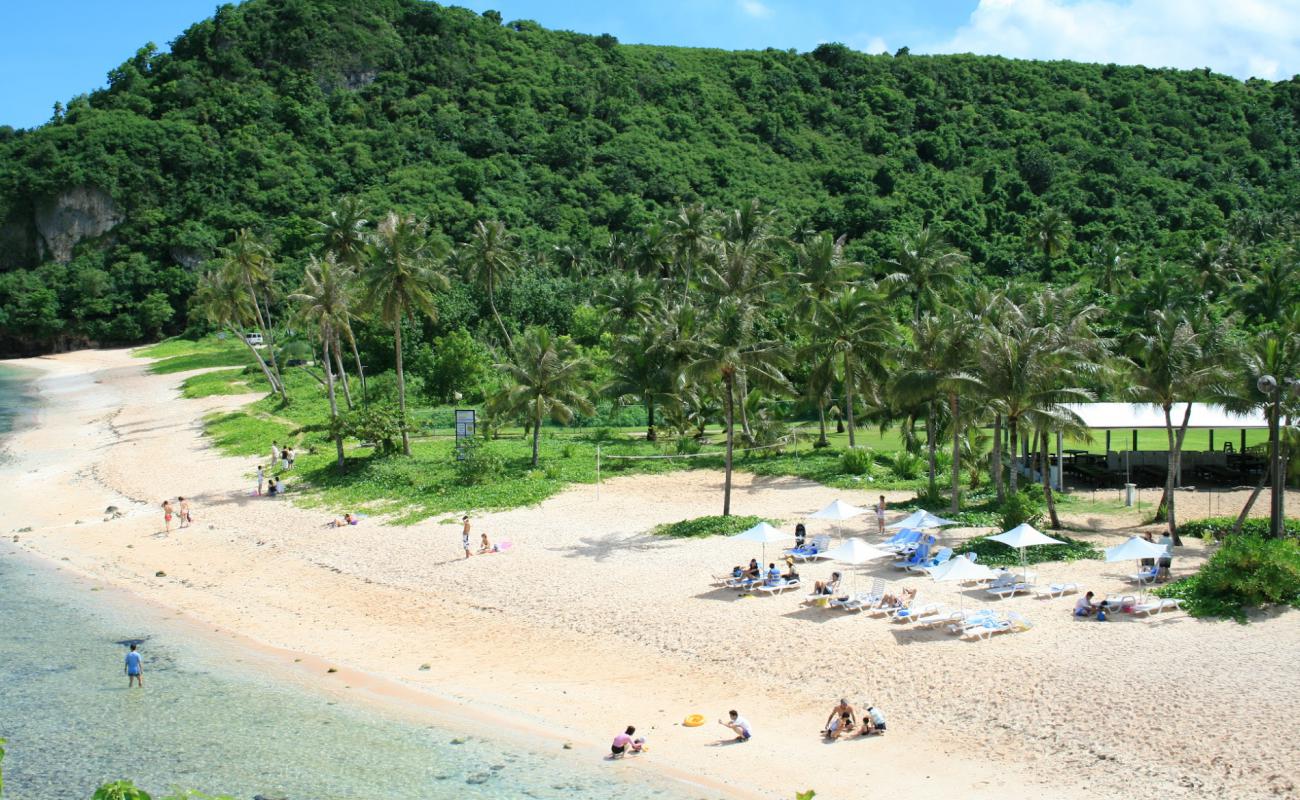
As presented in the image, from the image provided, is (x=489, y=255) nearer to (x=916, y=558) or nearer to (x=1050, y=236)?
(x=916, y=558)

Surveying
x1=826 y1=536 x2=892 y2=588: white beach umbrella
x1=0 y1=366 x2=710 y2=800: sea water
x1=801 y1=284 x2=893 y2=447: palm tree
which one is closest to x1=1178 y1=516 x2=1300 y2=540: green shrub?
x1=826 y1=536 x2=892 y2=588: white beach umbrella

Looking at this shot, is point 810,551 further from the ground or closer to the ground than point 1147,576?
closer to the ground

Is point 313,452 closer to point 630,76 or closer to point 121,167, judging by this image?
point 121,167

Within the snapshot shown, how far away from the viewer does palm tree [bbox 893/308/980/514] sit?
28.0 m

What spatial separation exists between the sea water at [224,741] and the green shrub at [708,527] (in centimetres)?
1146

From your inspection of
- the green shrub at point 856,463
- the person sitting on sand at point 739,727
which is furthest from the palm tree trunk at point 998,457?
the person sitting on sand at point 739,727

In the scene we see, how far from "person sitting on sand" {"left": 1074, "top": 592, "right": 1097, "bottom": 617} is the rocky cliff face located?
118158mm

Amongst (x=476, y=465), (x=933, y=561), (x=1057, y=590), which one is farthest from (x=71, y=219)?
(x=1057, y=590)

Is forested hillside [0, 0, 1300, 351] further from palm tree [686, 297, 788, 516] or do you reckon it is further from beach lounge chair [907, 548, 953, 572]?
beach lounge chair [907, 548, 953, 572]

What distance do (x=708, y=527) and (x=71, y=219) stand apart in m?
110

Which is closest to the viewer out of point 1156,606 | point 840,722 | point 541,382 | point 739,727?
point 840,722

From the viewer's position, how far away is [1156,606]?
1978cm

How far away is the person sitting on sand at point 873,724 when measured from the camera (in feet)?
53.5

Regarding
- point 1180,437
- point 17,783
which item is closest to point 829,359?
point 1180,437
